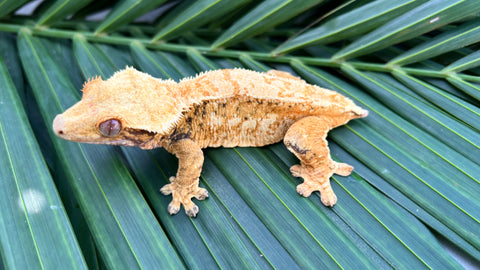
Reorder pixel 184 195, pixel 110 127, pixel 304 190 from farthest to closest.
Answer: pixel 304 190
pixel 184 195
pixel 110 127

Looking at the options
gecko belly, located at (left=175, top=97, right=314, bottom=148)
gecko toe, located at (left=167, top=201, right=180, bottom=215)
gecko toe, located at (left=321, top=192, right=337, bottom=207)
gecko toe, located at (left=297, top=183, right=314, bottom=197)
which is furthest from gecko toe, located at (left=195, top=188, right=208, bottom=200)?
gecko toe, located at (left=321, top=192, right=337, bottom=207)

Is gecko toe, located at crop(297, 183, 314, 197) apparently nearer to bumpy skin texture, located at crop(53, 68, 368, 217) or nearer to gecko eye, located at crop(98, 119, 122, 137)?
bumpy skin texture, located at crop(53, 68, 368, 217)

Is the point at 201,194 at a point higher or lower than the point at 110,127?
lower

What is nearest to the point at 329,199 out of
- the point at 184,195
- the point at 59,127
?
the point at 184,195

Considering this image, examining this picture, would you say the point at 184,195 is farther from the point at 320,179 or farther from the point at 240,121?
the point at 320,179

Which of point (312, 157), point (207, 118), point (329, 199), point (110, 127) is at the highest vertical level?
point (110, 127)

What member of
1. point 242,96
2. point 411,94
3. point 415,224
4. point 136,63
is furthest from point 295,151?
point 136,63

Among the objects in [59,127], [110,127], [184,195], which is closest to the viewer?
[59,127]
